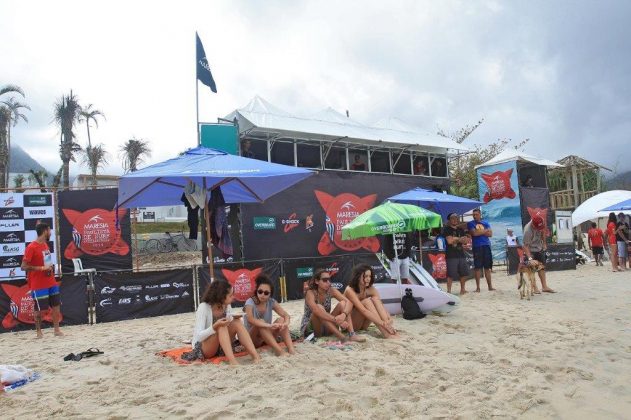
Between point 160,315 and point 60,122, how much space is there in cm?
2591

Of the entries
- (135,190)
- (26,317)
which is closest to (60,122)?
(26,317)

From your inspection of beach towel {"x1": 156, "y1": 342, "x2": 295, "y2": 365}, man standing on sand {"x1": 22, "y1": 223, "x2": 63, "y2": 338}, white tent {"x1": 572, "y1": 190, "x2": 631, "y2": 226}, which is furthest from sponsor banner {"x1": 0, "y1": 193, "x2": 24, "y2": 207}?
white tent {"x1": 572, "y1": 190, "x2": 631, "y2": 226}

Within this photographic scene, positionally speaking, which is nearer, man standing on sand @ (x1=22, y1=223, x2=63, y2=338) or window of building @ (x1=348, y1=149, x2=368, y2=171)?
man standing on sand @ (x1=22, y1=223, x2=63, y2=338)

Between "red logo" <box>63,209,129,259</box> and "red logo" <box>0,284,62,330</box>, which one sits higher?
"red logo" <box>63,209,129,259</box>

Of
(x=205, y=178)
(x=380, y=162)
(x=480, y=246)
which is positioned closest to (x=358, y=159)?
(x=380, y=162)

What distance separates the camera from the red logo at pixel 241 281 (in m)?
9.04

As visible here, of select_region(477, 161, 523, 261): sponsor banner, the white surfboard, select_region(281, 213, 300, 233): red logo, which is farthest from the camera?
select_region(477, 161, 523, 261): sponsor banner

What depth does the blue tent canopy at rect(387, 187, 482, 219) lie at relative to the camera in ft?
33.8

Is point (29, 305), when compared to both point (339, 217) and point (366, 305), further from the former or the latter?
point (339, 217)

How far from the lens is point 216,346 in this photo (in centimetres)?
450

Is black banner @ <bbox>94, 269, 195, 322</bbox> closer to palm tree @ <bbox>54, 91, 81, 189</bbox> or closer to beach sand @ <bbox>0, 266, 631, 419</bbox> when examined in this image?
beach sand @ <bbox>0, 266, 631, 419</bbox>

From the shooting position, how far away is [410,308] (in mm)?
6547

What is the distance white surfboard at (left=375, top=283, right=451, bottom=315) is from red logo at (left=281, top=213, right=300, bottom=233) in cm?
660

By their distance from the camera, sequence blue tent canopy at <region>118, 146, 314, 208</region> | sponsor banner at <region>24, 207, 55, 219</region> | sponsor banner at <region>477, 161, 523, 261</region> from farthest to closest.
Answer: sponsor banner at <region>477, 161, 523, 261</region> < sponsor banner at <region>24, 207, 55, 219</region> < blue tent canopy at <region>118, 146, 314, 208</region>
